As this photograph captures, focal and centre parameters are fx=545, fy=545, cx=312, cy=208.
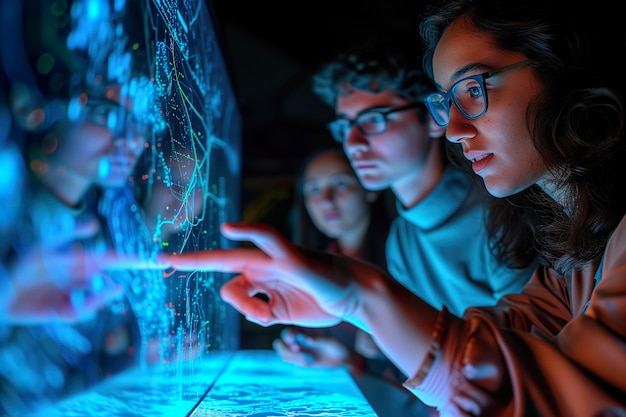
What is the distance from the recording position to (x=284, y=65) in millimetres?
2260

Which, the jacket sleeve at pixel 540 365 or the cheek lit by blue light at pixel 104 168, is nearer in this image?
the cheek lit by blue light at pixel 104 168

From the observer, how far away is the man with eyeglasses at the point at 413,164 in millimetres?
1511

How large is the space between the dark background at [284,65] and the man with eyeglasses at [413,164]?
583 millimetres

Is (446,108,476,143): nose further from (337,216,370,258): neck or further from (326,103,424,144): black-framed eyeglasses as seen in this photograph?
(337,216,370,258): neck

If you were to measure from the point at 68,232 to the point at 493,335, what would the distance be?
1.82 feet

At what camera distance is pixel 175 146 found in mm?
828

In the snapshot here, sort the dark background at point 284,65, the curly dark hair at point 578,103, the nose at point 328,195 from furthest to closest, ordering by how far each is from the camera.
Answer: the dark background at point 284,65 < the nose at point 328,195 < the curly dark hair at point 578,103

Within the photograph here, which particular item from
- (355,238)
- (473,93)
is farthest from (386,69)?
(473,93)

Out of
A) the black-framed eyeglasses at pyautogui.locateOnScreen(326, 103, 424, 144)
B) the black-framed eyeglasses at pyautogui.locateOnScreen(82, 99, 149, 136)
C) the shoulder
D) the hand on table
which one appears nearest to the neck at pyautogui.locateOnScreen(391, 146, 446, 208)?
the black-framed eyeglasses at pyautogui.locateOnScreen(326, 103, 424, 144)

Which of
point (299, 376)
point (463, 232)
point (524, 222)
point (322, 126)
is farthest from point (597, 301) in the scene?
point (322, 126)

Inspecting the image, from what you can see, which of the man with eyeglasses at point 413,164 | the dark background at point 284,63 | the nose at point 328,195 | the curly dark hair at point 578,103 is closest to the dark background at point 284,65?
the dark background at point 284,63

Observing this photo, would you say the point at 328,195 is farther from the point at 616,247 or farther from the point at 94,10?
the point at 94,10

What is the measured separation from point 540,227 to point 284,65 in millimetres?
1511

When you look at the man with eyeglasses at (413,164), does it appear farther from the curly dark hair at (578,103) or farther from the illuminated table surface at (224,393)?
the curly dark hair at (578,103)
